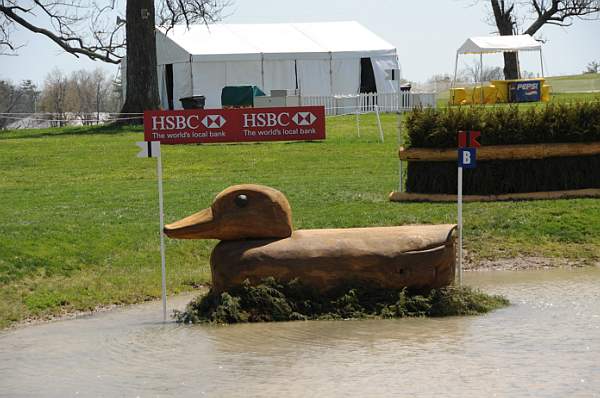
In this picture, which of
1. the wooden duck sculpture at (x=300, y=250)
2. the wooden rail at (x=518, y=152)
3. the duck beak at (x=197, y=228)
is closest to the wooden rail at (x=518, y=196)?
the wooden rail at (x=518, y=152)

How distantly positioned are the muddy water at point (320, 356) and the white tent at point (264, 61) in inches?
1193

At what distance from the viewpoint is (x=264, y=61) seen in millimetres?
43250

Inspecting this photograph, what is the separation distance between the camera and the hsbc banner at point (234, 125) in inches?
598

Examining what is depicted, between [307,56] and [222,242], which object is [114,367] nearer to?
[222,242]

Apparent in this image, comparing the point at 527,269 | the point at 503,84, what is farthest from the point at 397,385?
the point at 503,84

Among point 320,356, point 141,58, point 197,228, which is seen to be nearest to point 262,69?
point 141,58

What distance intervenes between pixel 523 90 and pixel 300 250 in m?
34.4

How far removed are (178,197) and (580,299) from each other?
9417mm

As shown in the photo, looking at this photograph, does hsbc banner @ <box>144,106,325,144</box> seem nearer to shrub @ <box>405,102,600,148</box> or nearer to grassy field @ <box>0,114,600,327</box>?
grassy field @ <box>0,114,600,327</box>

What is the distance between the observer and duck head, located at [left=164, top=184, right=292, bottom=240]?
12703mm

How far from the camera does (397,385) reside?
30.6 feet

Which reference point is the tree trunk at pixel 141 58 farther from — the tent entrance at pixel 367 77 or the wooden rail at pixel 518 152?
the wooden rail at pixel 518 152

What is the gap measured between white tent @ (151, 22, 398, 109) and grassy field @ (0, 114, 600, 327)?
1352 cm

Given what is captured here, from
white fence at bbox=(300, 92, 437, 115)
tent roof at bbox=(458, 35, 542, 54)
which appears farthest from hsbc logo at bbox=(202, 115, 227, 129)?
tent roof at bbox=(458, 35, 542, 54)
